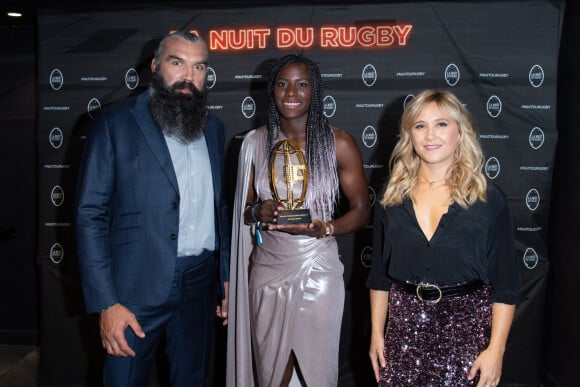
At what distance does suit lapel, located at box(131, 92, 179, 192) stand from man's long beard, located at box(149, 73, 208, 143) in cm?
4

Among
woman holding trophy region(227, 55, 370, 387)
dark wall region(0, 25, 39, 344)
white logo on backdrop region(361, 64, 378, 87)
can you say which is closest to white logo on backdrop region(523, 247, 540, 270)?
white logo on backdrop region(361, 64, 378, 87)

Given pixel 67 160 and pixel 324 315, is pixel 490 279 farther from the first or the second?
pixel 67 160

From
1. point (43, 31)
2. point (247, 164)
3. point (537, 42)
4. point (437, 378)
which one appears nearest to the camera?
point (437, 378)

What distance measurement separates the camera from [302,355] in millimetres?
2838

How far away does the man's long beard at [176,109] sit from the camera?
8.49 feet

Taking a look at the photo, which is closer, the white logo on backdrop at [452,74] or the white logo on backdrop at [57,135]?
the white logo on backdrop at [452,74]

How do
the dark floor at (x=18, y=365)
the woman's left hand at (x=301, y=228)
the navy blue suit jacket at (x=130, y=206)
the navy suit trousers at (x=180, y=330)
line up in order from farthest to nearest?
the dark floor at (x=18, y=365) → the woman's left hand at (x=301, y=228) → the navy suit trousers at (x=180, y=330) → the navy blue suit jacket at (x=130, y=206)

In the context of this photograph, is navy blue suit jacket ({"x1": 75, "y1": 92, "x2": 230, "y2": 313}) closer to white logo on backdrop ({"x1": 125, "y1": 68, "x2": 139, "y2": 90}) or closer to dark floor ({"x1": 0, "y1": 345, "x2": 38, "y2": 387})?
white logo on backdrop ({"x1": 125, "y1": 68, "x2": 139, "y2": 90})

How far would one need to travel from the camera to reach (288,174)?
2812 millimetres

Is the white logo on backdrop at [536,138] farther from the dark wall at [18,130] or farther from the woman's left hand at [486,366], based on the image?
the dark wall at [18,130]

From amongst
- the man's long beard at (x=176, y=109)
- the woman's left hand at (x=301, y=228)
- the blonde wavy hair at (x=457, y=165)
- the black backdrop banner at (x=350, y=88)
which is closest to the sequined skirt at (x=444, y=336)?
the blonde wavy hair at (x=457, y=165)

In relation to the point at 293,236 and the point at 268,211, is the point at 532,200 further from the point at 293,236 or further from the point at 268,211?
the point at 268,211

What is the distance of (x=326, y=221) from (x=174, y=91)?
1.03 metres

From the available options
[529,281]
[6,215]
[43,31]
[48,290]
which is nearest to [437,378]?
[529,281]
